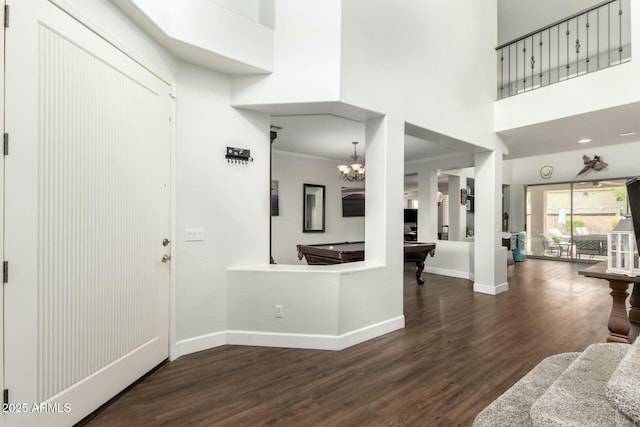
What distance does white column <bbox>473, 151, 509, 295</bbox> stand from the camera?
5062 mm

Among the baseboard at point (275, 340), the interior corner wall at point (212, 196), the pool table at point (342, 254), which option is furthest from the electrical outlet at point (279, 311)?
the pool table at point (342, 254)

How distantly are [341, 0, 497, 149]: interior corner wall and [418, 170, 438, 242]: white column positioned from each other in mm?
2135

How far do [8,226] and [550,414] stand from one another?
7.74 ft

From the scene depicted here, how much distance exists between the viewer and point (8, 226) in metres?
1.48

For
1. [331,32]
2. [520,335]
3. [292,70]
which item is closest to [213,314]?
[292,70]

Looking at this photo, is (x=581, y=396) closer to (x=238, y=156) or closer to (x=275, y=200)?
(x=238, y=156)

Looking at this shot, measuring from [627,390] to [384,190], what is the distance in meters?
2.55

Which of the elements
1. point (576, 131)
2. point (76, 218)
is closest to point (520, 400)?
point (76, 218)

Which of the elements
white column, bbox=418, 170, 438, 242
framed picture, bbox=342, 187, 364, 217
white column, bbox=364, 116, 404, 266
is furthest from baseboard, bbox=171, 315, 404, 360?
framed picture, bbox=342, 187, 364, 217

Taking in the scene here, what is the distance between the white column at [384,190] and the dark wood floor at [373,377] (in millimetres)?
917

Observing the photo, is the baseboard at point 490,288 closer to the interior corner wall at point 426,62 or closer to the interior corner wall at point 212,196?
the interior corner wall at point 426,62

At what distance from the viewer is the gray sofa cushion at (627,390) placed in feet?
2.72

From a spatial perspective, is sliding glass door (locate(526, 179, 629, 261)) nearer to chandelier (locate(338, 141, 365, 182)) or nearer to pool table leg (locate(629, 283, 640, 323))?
pool table leg (locate(629, 283, 640, 323))

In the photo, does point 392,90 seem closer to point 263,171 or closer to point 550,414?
point 263,171
